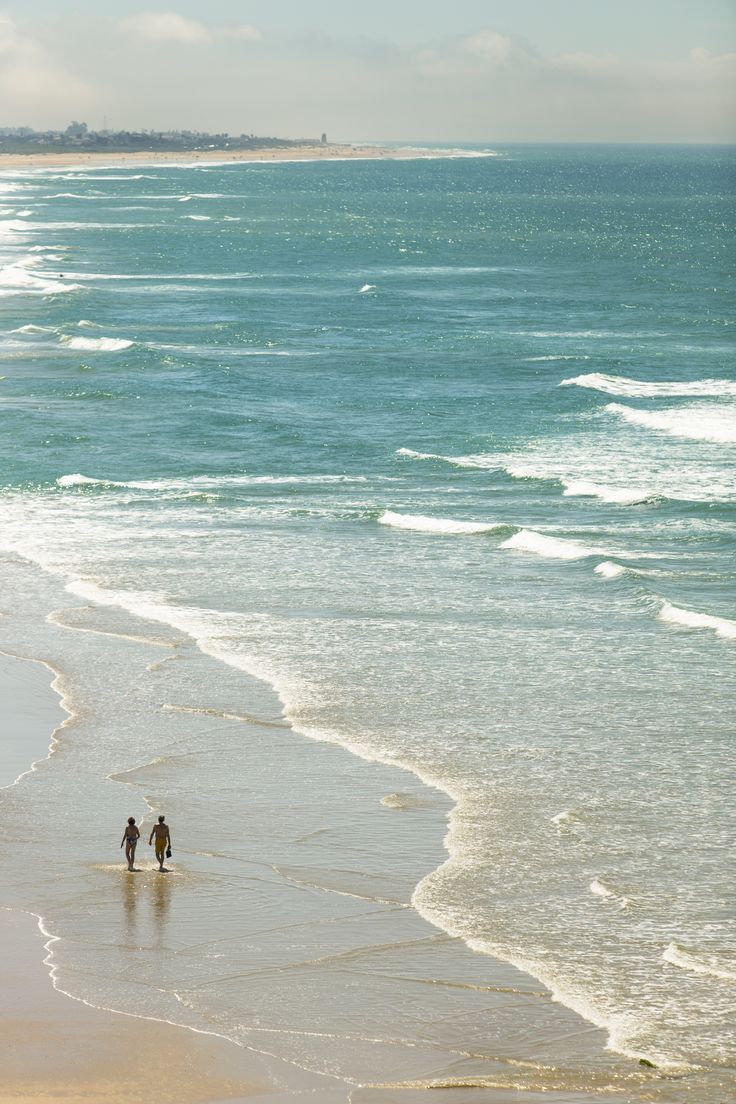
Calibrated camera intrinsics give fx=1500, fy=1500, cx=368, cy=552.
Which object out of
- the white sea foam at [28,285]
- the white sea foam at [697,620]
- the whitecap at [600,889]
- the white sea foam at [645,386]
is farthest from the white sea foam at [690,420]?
the white sea foam at [28,285]

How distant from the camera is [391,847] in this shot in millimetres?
22578

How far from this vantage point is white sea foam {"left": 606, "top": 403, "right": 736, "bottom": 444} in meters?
56.3

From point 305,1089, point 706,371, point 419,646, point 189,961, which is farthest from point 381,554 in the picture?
point 706,371

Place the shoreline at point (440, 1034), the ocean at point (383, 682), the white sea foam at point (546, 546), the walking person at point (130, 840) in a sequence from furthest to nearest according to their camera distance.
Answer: the white sea foam at point (546, 546) → the walking person at point (130, 840) → the ocean at point (383, 682) → the shoreline at point (440, 1034)

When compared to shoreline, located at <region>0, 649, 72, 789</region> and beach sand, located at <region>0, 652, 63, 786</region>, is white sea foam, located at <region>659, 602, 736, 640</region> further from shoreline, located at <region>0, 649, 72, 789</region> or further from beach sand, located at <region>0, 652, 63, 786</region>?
beach sand, located at <region>0, 652, 63, 786</region>

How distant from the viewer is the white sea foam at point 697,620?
111ft

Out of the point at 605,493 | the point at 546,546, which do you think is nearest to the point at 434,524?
the point at 546,546

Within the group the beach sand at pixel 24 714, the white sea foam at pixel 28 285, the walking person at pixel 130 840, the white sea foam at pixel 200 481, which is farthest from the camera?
the white sea foam at pixel 28 285

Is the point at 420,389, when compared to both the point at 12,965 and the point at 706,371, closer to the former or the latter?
the point at 706,371

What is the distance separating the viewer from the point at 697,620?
114ft

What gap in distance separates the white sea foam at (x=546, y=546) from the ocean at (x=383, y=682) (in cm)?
16

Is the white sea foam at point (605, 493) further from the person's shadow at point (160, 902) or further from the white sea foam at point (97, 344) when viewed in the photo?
the white sea foam at point (97, 344)

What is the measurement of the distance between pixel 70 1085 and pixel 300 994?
11.6 feet

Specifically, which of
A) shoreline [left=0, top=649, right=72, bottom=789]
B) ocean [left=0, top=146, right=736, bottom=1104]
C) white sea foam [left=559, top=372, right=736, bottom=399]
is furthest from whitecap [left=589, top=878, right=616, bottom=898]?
white sea foam [left=559, top=372, right=736, bottom=399]
